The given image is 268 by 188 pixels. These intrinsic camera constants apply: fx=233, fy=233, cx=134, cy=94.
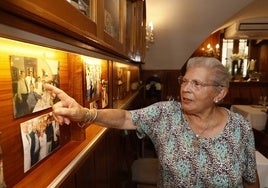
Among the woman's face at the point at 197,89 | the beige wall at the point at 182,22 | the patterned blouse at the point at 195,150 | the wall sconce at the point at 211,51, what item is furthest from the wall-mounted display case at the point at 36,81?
the wall sconce at the point at 211,51

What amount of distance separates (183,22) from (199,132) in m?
3.14

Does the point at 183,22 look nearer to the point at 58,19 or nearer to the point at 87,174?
the point at 87,174

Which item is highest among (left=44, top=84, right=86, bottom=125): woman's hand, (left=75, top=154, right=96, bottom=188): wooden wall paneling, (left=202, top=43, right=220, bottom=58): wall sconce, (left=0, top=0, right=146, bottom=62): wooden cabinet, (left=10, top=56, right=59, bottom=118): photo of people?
(left=202, top=43, right=220, bottom=58): wall sconce

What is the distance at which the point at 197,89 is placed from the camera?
116cm

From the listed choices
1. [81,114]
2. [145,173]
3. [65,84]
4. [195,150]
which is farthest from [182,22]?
[81,114]

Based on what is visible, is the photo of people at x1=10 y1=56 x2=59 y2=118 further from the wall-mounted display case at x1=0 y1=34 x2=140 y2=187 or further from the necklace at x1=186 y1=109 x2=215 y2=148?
the necklace at x1=186 y1=109 x2=215 y2=148

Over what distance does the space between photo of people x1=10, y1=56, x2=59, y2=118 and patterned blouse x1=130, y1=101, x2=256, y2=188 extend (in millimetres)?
520

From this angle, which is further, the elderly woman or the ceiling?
the ceiling

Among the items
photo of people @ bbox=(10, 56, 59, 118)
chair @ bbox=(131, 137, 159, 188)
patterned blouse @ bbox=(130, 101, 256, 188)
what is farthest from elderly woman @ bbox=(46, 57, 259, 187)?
chair @ bbox=(131, 137, 159, 188)

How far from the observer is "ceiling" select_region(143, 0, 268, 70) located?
3797mm

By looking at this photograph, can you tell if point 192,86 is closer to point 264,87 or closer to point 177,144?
point 177,144

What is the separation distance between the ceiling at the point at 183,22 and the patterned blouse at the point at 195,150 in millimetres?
2991

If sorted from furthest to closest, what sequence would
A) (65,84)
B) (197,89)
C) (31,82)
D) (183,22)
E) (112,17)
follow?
(183,22) → (112,17) → (197,89) → (65,84) → (31,82)

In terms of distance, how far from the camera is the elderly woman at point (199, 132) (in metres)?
1.16
